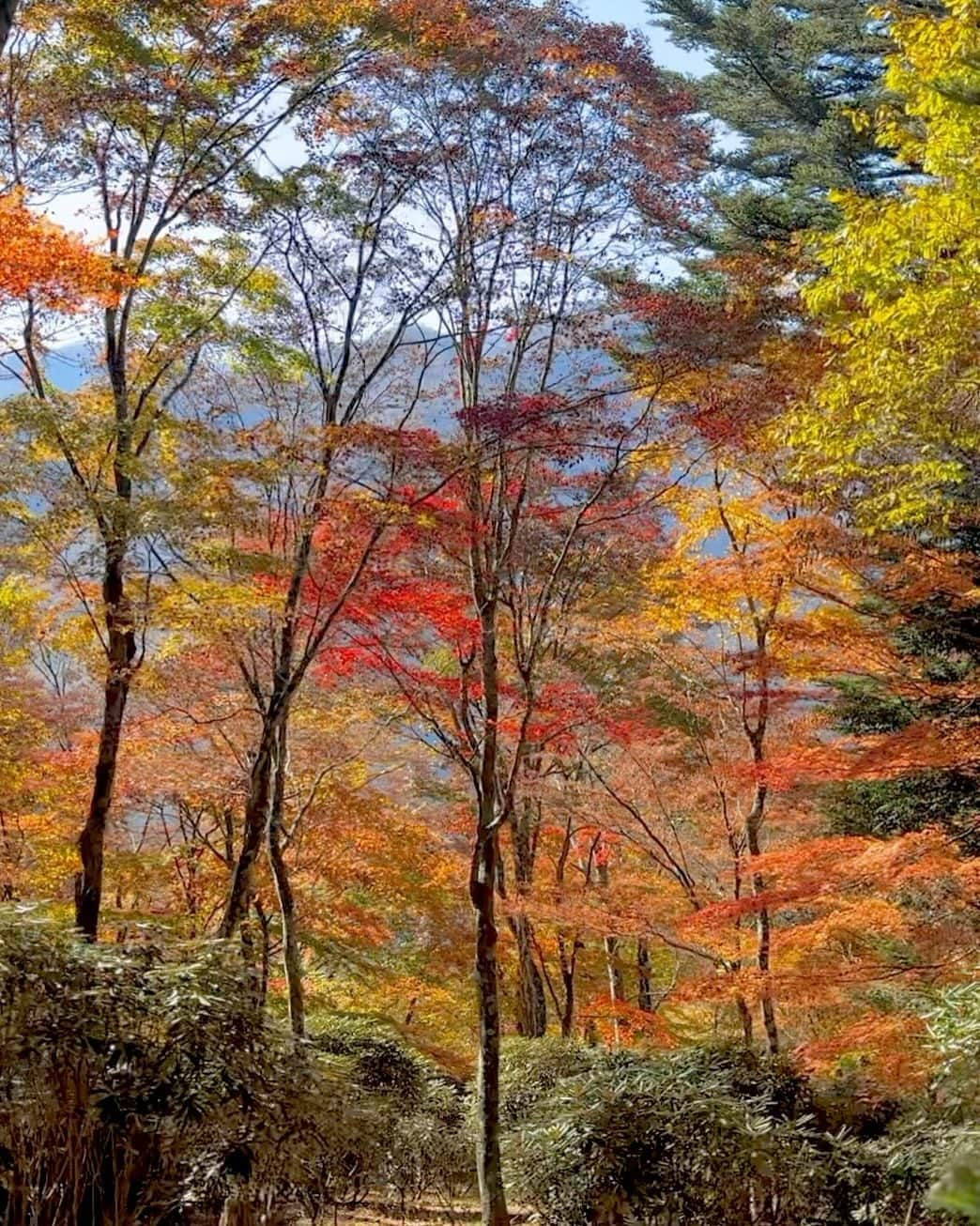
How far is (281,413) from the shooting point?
28.0 ft

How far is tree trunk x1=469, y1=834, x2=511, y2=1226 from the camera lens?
5.99m

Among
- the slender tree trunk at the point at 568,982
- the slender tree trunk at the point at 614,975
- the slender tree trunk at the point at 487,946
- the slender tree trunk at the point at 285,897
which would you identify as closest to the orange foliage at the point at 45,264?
the slender tree trunk at the point at 487,946

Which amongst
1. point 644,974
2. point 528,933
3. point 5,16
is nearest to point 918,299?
→ point 5,16

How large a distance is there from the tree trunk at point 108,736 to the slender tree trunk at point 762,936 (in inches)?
195

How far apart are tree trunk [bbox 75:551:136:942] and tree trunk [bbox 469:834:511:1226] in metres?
2.55

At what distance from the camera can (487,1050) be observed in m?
6.31

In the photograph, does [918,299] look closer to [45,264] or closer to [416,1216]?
[45,264]

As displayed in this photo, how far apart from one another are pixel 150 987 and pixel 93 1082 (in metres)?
0.37

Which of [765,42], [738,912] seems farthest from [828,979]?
[765,42]

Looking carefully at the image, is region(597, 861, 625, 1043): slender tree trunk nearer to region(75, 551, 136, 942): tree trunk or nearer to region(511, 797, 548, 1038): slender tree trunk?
region(511, 797, 548, 1038): slender tree trunk

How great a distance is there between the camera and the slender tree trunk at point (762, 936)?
8.27 m

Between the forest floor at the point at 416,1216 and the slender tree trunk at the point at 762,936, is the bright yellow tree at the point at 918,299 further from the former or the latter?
the forest floor at the point at 416,1216

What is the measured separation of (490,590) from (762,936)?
13.2ft

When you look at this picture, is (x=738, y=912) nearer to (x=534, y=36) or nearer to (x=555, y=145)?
(x=555, y=145)
